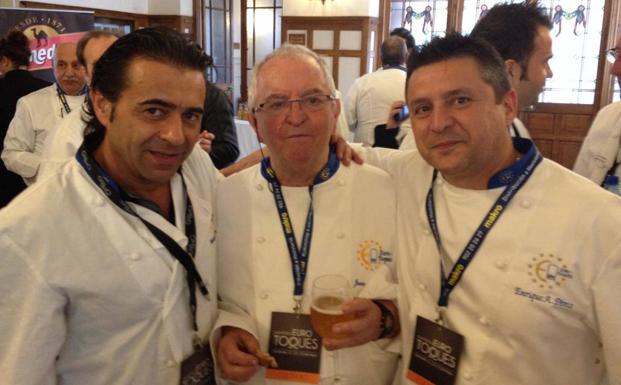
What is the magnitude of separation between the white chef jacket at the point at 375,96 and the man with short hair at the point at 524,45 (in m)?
2.33

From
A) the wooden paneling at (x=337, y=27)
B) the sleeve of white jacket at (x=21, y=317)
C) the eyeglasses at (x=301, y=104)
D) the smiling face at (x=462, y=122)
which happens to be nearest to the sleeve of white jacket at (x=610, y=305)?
the smiling face at (x=462, y=122)

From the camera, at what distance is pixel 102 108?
1.52 meters

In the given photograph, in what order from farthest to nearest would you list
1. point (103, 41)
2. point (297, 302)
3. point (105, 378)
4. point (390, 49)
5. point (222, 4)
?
point (222, 4), point (390, 49), point (103, 41), point (297, 302), point (105, 378)

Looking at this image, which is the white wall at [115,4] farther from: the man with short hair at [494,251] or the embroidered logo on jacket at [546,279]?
the embroidered logo on jacket at [546,279]

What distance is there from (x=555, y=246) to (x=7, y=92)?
4.09 metres

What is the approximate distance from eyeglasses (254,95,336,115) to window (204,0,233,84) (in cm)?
893

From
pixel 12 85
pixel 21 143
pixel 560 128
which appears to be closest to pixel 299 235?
pixel 21 143

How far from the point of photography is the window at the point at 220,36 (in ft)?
Answer: 34.0

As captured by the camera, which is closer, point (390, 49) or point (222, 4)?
point (390, 49)

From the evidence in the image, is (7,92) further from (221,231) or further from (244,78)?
(244,78)

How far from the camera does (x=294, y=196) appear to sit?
185 centimetres

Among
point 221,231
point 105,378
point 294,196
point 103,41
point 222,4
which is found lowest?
point 105,378

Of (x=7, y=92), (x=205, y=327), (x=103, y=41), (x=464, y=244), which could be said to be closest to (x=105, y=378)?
(x=205, y=327)

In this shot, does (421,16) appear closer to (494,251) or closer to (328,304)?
(494,251)
